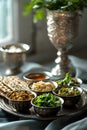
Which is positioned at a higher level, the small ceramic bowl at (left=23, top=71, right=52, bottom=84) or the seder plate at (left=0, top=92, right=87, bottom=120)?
the small ceramic bowl at (left=23, top=71, right=52, bottom=84)

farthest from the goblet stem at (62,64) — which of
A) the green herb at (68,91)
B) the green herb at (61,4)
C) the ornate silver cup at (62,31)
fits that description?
the green herb at (68,91)

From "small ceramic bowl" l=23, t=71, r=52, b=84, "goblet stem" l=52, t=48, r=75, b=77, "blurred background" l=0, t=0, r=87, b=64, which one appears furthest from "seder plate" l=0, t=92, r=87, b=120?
"blurred background" l=0, t=0, r=87, b=64

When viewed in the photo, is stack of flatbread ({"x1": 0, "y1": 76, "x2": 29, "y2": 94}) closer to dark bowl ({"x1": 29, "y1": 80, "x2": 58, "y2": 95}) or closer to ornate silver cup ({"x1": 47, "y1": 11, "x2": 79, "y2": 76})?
dark bowl ({"x1": 29, "y1": 80, "x2": 58, "y2": 95})

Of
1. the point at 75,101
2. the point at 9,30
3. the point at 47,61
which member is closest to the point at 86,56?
the point at 47,61

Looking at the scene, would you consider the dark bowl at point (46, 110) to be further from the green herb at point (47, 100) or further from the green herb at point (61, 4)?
the green herb at point (61, 4)

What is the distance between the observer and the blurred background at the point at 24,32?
179 cm

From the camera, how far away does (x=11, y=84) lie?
1228 mm

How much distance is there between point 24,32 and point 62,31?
1.54 feet

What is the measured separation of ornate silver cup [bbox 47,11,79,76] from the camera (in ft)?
4.52

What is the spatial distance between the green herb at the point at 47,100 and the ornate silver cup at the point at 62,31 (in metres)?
0.34

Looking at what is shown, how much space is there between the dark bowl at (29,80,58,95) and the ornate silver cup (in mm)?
235

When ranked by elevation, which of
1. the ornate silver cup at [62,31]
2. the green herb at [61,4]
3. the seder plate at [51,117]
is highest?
the green herb at [61,4]

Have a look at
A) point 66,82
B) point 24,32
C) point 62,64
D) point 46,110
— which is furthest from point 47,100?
point 24,32

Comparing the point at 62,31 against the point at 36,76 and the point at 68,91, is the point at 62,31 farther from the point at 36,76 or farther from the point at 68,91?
the point at 68,91
